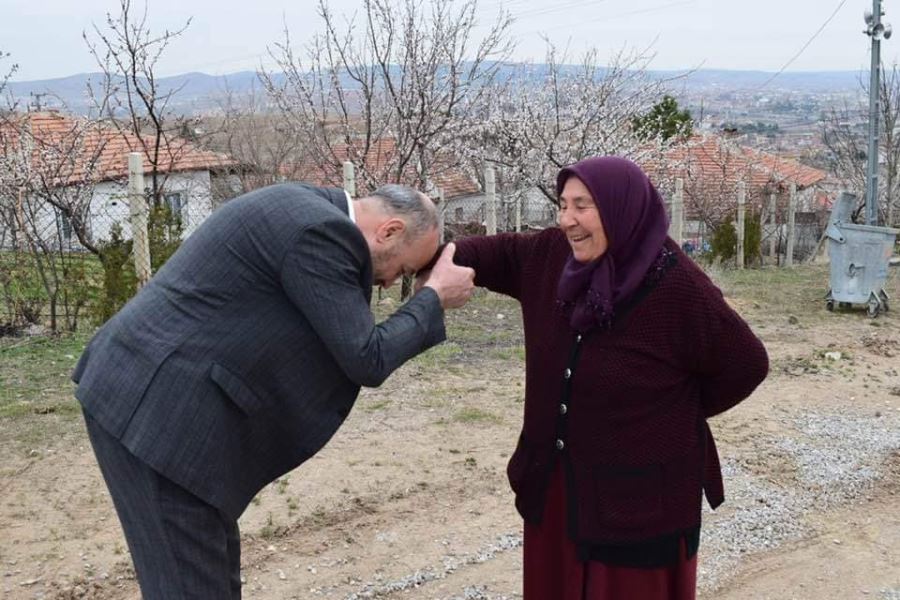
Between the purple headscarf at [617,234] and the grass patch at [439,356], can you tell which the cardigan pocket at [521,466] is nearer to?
the purple headscarf at [617,234]

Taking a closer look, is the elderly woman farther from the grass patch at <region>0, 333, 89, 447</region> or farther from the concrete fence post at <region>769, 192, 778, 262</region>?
the concrete fence post at <region>769, 192, 778, 262</region>

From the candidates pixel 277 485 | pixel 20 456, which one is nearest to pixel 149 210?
pixel 20 456

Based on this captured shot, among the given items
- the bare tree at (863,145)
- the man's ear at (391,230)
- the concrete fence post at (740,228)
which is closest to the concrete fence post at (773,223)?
the bare tree at (863,145)

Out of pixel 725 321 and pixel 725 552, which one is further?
pixel 725 552

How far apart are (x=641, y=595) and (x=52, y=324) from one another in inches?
272

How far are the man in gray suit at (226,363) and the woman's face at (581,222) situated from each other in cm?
60

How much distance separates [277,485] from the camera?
15.8ft

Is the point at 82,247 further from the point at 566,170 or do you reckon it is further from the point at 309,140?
the point at 566,170

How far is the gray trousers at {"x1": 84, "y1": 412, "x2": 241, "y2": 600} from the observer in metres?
2.07

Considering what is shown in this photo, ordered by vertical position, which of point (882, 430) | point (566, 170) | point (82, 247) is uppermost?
point (566, 170)

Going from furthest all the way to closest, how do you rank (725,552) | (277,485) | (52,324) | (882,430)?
1. (52,324)
2. (882,430)
3. (277,485)
4. (725,552)

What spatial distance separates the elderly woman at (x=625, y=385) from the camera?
2.51 m

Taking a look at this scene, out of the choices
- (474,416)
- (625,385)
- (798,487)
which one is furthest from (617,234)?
(474,416)

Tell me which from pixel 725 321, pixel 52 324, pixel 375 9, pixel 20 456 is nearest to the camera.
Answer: pixel 725 321
